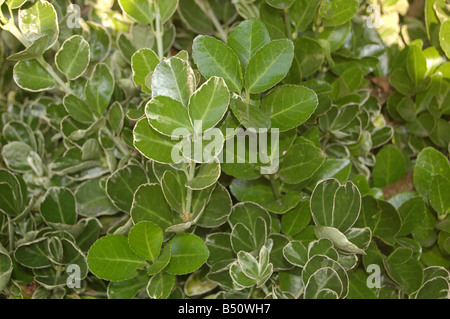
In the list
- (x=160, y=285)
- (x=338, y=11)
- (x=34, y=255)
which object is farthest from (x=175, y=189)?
(x=338, y=11)

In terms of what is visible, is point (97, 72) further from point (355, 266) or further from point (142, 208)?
point (355, 266)

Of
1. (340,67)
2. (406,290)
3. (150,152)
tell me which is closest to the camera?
(150,152)

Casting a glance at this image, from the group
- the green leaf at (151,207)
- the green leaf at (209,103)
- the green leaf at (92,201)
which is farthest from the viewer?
the green leaf at (92,201)

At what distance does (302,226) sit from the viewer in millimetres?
691

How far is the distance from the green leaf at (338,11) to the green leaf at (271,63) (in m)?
A: 0.17

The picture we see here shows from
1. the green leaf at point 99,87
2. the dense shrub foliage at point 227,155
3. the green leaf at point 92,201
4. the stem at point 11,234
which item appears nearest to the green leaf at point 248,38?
the dense shrub foliage at point 227,155

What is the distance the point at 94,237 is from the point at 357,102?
0.45 m

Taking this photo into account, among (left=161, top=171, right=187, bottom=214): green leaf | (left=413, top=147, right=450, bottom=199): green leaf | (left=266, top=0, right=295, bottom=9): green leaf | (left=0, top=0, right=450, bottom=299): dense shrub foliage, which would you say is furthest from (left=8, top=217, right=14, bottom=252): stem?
(left=413, top=147, right=450, bottom=199): green leaf

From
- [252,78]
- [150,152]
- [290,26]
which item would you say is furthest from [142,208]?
[290,26]

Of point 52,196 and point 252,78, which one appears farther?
point 52,196

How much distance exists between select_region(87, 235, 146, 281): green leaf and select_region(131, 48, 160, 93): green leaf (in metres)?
0.20

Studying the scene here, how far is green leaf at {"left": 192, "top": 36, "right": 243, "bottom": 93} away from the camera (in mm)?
593

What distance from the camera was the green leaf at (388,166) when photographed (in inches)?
31.4

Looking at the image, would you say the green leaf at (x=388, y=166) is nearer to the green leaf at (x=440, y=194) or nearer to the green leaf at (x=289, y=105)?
the green leaf at (x=440, y=194)
